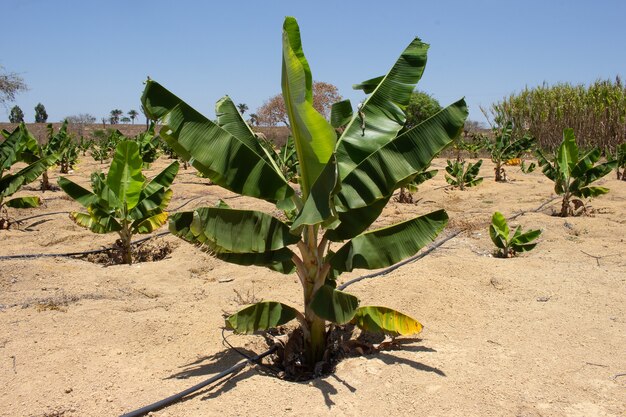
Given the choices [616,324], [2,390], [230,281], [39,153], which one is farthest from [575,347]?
[39,153]

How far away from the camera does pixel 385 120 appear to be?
414cm

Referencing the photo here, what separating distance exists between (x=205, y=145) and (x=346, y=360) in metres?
1.94

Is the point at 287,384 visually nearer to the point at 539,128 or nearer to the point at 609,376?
the point at 609,376

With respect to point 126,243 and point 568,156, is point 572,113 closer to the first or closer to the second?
point 568,156

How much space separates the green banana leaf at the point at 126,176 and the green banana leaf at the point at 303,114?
153 inches

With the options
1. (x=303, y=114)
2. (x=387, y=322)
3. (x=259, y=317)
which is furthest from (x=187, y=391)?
(x=303, y=114)

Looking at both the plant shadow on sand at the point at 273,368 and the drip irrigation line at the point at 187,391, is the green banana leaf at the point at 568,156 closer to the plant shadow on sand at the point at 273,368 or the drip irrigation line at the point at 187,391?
the plant shadow on sand at the point at 273,368

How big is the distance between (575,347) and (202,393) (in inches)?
116

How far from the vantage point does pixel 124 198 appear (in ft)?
22.9

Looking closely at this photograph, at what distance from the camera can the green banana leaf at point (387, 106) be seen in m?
4.00

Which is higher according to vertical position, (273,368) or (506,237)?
(506,237)

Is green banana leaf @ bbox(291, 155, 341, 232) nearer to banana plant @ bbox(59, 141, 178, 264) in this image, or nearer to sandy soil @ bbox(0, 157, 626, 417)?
sandy soil @ bbox(0, 157, 626, 417)

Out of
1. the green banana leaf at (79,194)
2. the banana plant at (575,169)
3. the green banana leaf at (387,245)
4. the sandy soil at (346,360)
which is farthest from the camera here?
the banana plant at (575,169)

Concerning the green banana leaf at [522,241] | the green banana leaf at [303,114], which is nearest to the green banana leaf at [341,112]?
the green banana leaf at [303,114]
